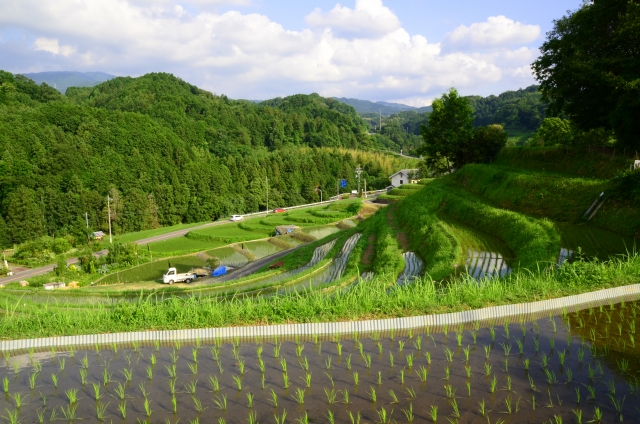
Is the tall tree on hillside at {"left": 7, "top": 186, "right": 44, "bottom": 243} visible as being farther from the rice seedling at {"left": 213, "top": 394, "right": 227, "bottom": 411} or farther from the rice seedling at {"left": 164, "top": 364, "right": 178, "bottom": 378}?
the rice seedling at {"left": 213, "top": 394, "right": 227, "bottom": 411}

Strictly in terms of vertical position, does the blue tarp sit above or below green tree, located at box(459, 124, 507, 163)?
below

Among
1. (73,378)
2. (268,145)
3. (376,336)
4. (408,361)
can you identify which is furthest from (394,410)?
(268,145)

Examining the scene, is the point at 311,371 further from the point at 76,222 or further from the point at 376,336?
the point at 76,222

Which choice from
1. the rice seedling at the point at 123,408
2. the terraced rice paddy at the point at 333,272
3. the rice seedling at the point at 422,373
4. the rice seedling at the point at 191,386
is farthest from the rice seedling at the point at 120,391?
the terraced rice paddy at the point at 333,272

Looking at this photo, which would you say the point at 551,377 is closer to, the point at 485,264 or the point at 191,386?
the point at 191,386

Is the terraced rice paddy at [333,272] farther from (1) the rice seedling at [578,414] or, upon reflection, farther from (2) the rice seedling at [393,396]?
(1) the rice seedling at [578,414]

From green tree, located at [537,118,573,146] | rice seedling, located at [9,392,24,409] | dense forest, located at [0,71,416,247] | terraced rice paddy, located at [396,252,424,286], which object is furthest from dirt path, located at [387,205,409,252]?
dense forest, located at [0,71,416,247]

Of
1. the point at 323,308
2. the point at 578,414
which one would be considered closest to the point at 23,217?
Answer: the point at 323,308
